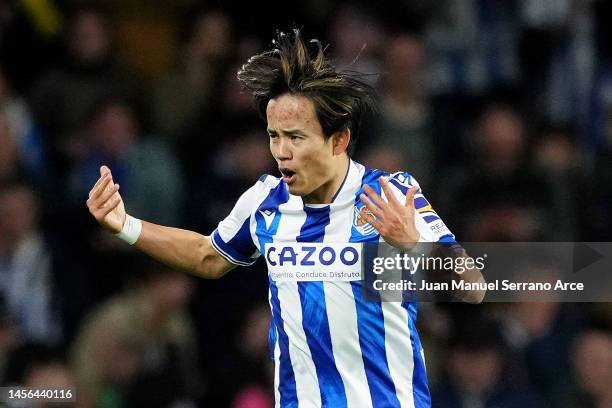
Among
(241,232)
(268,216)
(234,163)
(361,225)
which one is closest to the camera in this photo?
(361,225)

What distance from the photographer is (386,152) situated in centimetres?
804

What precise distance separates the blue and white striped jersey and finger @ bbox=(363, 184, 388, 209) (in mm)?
217

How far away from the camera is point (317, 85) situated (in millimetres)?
4957

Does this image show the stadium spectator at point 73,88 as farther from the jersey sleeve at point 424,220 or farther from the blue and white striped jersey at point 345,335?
the jersey sleeve at point 424,220

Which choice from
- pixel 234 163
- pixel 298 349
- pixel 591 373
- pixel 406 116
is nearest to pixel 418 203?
pixel 298 349

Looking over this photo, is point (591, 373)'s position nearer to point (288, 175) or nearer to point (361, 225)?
point (361, 225)

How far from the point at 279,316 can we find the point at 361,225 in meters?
0.47

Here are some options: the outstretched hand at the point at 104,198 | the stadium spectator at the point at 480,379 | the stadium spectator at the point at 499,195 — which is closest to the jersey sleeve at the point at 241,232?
the outstretched hand at the point at 104,198

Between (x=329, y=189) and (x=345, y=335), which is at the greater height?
(x=329, y=189)

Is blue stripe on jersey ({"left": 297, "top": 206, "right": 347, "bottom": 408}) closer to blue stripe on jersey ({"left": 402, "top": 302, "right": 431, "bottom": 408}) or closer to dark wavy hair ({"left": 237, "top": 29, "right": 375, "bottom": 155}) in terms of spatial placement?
blue stripe on jersey ({"left": 402, "top": 302, "right": 431, "bottom": 408})

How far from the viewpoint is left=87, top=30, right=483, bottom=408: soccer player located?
4801mm

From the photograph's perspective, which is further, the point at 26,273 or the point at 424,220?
the point at 26,273

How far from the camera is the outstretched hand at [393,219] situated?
458 centimetres

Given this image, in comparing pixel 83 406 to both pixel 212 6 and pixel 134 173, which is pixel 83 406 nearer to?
pixel 134 173
